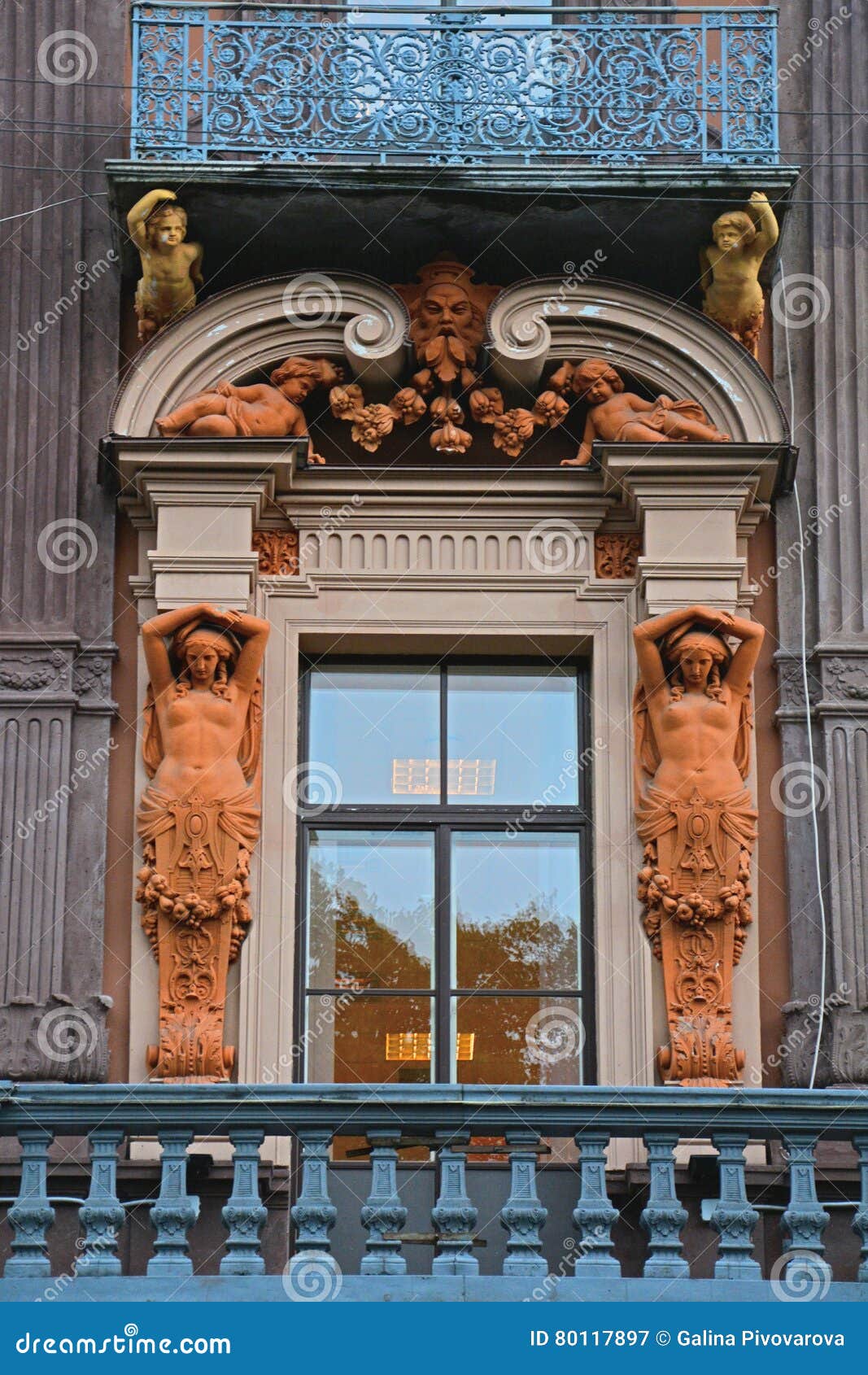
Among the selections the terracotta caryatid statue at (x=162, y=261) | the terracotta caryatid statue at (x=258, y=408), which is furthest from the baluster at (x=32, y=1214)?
the terracotta caryatid statue at (x=162, y=261)

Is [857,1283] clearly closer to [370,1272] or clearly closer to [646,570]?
[370,1272]

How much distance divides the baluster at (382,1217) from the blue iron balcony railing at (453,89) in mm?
4679

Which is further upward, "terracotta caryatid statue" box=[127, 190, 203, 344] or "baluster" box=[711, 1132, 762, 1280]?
"terracotta caryatid statue" box=[127, 190, 203, 344]

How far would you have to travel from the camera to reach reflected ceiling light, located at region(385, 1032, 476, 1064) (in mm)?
10453

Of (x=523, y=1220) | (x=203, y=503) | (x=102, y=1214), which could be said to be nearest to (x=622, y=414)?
(x=203, y=503)

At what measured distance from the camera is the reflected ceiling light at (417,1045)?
34.3 feet

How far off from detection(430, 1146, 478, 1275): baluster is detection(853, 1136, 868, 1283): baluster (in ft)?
4.42

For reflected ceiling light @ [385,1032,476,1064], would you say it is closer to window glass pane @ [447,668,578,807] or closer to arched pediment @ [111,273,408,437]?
window glass pane @ [447,668,578,807]

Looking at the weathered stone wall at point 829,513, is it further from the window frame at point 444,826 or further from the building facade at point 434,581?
the window frame at point 444,826

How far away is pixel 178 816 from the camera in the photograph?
10312 mm

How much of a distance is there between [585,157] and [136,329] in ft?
7.22

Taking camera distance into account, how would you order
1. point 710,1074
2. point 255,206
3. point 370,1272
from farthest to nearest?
point 255,206, point 710,1074, point 370,1272

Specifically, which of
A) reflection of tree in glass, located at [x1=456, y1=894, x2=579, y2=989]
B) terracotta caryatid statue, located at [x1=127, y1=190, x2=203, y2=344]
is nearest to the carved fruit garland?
terracotta caryatid statue, located at [x1=127, y1=190, x2=203, y2=344]

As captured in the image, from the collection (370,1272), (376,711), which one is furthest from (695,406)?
(370,1272)
